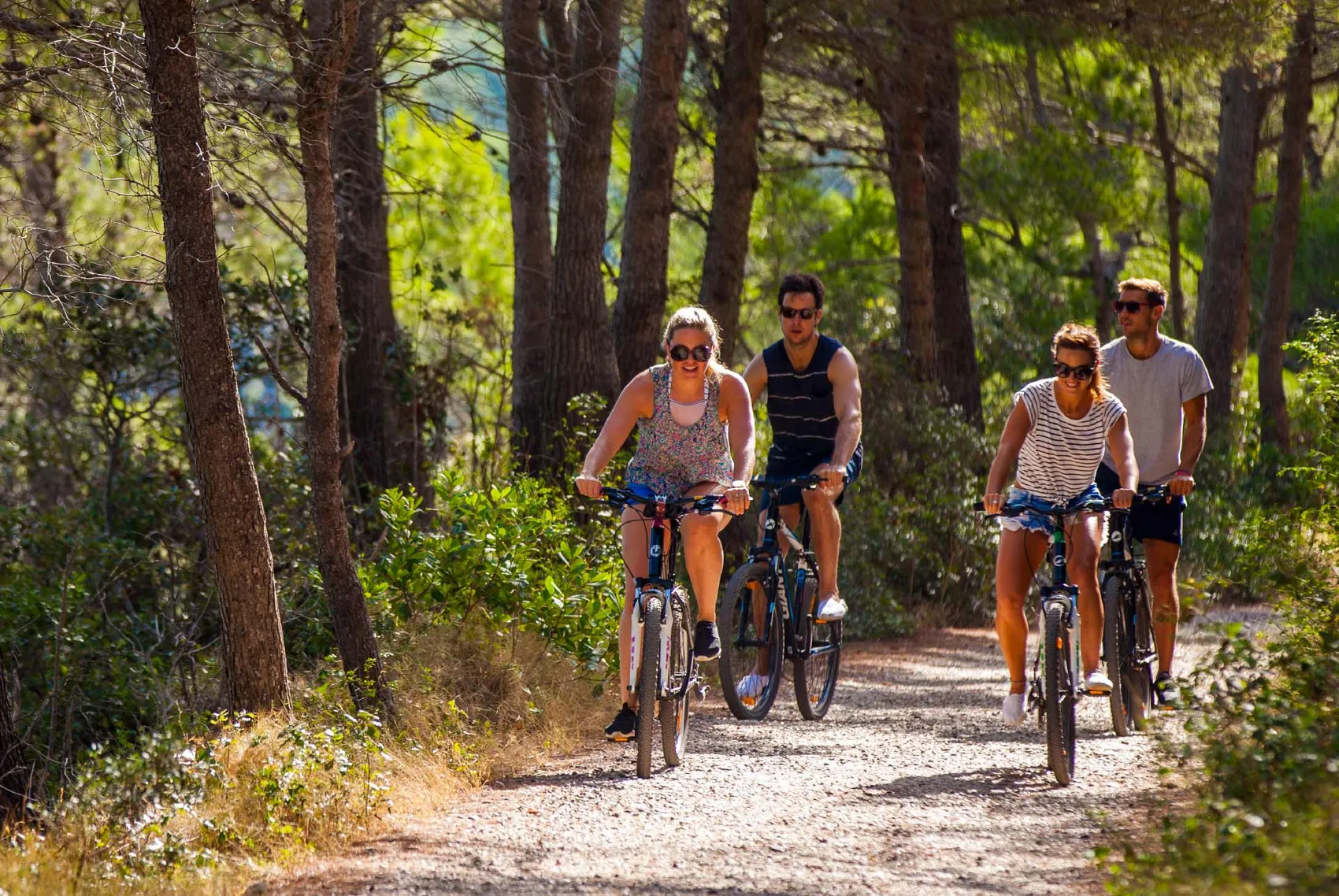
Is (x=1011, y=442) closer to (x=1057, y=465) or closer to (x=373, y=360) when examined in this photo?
(x=1057, y=465)

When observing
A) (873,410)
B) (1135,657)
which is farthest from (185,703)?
(873,410)

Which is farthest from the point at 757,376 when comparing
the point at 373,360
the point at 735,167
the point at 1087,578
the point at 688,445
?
the point at 373,360

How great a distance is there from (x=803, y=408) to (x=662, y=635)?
78.5 inches

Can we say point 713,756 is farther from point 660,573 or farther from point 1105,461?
point 1105,461

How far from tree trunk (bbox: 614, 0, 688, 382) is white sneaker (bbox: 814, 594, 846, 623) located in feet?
13.9

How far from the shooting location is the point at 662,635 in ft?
20.2

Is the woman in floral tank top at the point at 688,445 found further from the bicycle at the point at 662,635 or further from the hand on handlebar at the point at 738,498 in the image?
the hand on handlebar at the point at 738,498

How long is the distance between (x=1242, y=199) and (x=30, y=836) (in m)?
16.6

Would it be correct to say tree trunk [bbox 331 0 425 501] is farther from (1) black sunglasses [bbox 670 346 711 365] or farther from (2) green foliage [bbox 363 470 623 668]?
(1) black sunglasses [bbox 670 346 711 365]

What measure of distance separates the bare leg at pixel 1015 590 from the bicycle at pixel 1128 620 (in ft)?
2.05

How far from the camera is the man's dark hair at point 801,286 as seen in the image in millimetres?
7645

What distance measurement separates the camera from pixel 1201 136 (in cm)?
2686

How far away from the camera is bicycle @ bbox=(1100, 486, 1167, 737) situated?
702 centimetres

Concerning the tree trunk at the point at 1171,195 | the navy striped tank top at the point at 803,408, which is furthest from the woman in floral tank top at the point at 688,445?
the tree trunk at the point at 1171,195
